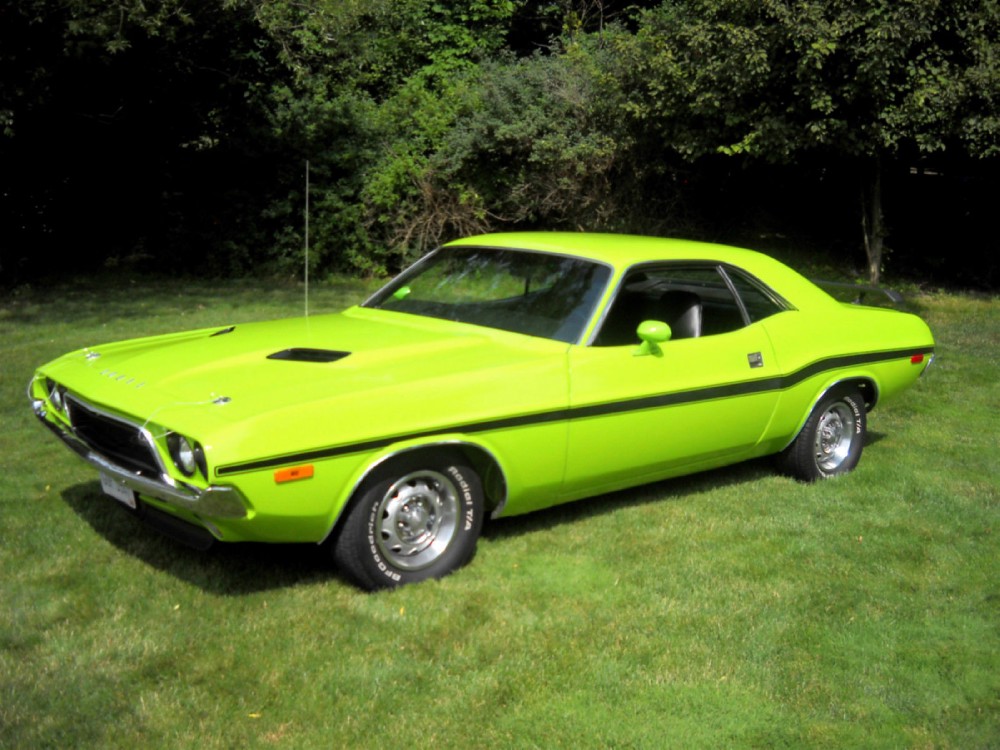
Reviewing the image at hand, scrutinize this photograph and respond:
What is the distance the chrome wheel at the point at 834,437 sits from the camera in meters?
6.79

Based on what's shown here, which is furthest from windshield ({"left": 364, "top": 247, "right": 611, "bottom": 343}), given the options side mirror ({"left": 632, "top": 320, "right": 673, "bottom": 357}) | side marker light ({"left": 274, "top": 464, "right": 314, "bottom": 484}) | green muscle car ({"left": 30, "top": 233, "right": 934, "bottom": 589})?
side marker light ({"left": 274, "top": 464, "right": 314, "bottom": 484})

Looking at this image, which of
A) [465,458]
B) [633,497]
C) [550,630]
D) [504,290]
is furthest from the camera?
[633,497]

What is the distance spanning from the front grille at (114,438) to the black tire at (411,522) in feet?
2.81

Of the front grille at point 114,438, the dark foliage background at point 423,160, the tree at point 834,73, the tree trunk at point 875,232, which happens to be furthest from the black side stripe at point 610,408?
the tree trunk at point 875,232

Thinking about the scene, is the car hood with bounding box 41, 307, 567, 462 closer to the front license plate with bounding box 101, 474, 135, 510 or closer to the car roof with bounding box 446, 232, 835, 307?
the front license plate with bounding box 101, 474, 135, 510

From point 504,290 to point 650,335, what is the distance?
2.93 ft

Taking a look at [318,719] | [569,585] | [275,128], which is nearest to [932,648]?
[569,585]

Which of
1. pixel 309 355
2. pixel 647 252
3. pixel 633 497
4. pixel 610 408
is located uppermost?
pixel 647 252

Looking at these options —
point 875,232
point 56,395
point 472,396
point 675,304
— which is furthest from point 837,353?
point 875,232

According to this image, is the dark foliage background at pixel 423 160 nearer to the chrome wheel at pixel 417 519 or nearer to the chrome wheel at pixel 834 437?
the chrome wheel at pixel 834 437

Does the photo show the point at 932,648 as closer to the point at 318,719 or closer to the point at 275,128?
the point at 318,719

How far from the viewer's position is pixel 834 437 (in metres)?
6.91

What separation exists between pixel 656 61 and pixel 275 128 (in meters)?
6.29

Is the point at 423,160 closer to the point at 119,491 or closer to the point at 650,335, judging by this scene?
the point at 650,335
